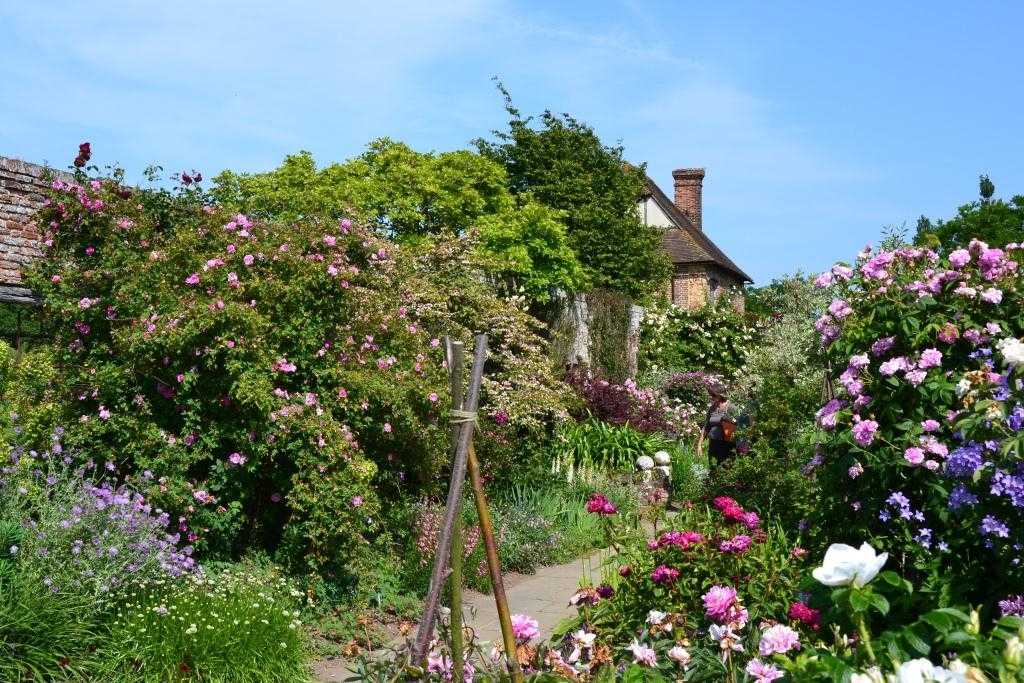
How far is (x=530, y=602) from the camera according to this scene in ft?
23.3

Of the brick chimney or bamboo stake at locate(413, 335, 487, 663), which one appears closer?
bamboo stake at locate(413, 335, 487, 663)

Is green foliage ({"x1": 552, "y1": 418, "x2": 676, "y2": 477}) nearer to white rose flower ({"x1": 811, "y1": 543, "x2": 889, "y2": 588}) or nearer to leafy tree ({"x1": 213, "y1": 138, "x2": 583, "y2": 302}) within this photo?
leafy tree ({"x1": 213, "y1": 138, "x2": 583, "y2": 302})

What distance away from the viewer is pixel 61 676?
4.91 meters

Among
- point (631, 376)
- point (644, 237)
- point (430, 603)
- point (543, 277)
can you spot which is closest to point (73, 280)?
point (430, 603)

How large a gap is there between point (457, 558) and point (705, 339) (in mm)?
21653

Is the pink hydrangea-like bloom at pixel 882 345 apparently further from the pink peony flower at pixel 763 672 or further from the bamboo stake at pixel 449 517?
the bamboo stake at pixel 449 517

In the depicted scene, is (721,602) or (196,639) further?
(196,639)

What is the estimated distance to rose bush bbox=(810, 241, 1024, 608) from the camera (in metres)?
3.83

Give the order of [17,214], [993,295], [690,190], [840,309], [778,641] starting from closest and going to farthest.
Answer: [778,641] < [993,295] < [840,309] < [17,214] < [690,190]

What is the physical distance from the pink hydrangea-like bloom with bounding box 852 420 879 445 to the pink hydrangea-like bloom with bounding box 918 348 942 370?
13.3 inches

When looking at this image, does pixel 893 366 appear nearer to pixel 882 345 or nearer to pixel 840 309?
pixel 882 345

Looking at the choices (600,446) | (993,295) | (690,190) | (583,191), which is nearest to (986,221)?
(690,190)

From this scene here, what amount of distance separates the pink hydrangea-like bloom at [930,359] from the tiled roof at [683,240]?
1117 inches

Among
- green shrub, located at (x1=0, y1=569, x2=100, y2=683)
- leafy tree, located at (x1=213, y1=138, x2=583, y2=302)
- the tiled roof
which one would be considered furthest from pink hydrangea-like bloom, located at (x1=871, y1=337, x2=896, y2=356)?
the tiled roof
